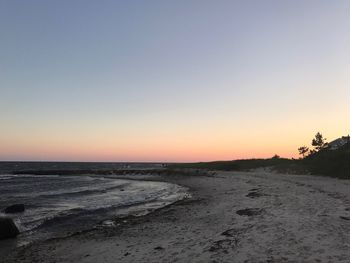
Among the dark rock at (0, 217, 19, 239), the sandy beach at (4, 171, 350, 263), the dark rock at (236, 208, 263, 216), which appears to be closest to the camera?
the sandy beach at (4, 171, 350, 263)

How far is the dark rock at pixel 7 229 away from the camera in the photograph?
Result: 19375mm

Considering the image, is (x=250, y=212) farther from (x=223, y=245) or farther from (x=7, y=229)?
(x=7, y=229)

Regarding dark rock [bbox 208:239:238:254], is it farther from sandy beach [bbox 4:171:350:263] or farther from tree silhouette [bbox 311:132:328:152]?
tree silhouette [bbox 311:132:328:152]

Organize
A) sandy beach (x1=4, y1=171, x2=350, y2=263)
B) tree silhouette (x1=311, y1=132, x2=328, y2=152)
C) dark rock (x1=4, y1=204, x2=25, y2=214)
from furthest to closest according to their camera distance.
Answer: tree silhouette (x1=311, y1=132, x2=328, y2=152)
dark rock (x1=4, y1=204, x2=25, y2=214)
sandy beach (x1=4, y1=171, x2=350, y2=263)

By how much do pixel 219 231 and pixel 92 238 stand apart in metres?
5.74

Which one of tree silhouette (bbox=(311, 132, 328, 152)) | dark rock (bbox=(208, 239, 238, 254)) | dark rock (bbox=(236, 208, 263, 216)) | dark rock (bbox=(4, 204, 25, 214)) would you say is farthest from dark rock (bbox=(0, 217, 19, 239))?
tree silhouette (bbox=(311, 132, 328, 152))

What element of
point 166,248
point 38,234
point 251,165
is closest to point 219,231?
point 166,248

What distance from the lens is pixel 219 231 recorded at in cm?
1670

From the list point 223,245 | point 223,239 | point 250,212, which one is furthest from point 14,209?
point 223,245

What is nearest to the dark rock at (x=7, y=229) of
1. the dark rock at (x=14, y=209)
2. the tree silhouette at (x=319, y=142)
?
the dark rock at (x=14, y=209)

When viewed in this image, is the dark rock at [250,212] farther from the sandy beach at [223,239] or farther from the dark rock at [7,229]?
the dark rock at [7,229]

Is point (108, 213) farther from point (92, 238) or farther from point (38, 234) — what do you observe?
point (92, 238)

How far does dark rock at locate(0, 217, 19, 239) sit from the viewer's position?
1938 centimetres

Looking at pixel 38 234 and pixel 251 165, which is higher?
pixel 251 165
